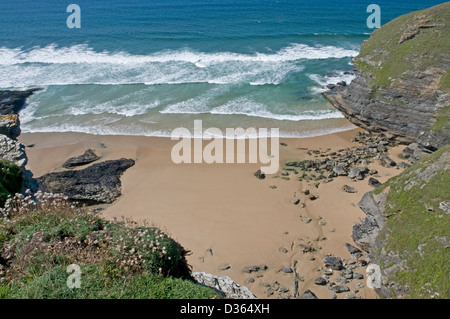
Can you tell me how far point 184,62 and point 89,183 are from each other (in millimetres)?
19667

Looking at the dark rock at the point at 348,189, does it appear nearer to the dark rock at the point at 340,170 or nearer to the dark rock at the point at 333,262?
the dark rock at the point at 340,170

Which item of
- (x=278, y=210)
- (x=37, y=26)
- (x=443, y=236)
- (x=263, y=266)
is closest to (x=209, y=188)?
(x=278, y=210)

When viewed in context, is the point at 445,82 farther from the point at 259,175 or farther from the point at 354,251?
the point at 354,251

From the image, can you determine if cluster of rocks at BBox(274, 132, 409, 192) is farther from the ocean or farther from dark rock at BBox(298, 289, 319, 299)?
dark rock at BBox(298, 289, 319, 299)

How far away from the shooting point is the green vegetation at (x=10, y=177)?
38.1 ft

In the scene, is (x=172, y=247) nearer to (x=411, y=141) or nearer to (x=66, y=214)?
(x=66, y=214)

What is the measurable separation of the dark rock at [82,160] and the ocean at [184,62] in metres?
3.38

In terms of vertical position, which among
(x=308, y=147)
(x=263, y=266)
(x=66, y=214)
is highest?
(x=66, y=214)

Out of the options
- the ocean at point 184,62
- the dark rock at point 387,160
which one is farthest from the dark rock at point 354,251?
the ocean at point 184,62

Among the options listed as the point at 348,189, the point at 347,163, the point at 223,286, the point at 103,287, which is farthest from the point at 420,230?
the point at 103,287

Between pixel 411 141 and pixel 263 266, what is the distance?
40.7 ft

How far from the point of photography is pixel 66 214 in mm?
9617
